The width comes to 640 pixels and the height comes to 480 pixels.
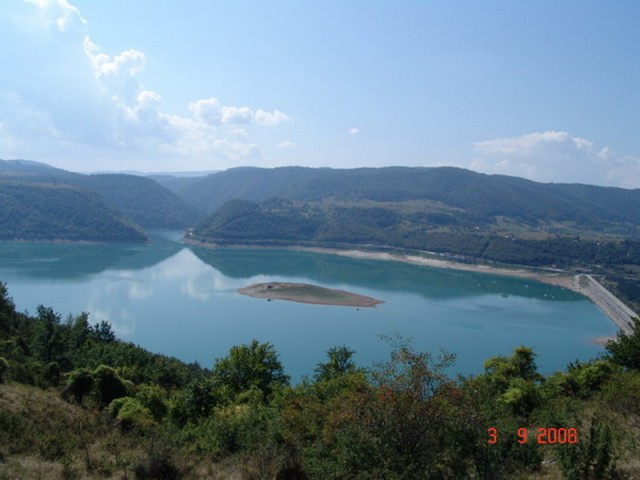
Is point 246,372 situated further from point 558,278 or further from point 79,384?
point 558,278

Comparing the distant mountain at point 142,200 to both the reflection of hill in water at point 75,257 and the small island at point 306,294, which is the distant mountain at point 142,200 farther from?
the small island at point 306,294

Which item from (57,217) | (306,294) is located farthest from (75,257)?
(306,294)

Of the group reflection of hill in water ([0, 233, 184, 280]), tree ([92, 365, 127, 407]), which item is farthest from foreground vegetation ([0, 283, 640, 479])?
reflection of hill in water ([0, 233, 184, 280])

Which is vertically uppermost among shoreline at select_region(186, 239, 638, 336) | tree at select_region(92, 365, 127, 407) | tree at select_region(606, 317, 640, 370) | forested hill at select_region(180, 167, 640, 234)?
forested hill at select_region(180, 167, 640, 234)

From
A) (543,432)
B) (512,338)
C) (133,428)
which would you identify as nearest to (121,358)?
(133,428)

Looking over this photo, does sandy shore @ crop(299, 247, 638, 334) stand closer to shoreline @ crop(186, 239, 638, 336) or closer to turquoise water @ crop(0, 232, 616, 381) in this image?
shoreline @ crop(186, 239, 638, 336)
